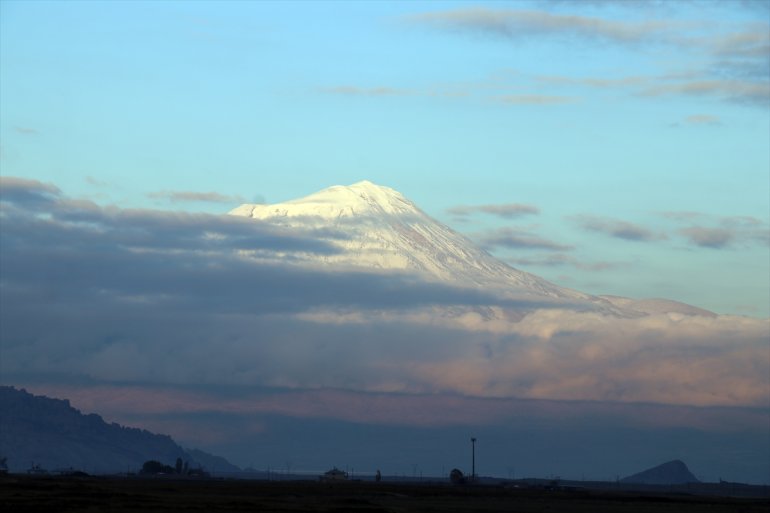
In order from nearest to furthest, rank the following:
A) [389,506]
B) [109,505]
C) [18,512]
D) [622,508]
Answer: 1. [18,512]
2. [109,505]
3. [389,506]
4. [622,508]

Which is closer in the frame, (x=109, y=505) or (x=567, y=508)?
(x=109, y=505)

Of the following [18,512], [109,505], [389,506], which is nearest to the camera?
[18,512]

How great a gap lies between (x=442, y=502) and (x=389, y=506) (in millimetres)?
16927

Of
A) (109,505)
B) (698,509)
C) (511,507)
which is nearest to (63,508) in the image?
(109,505)

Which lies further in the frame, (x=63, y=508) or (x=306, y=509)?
(x=306, y=509)

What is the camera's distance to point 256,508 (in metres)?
128

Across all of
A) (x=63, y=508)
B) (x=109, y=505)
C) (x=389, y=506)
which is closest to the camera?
(x=63, y=508)

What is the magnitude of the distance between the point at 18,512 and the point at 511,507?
58.4 metres

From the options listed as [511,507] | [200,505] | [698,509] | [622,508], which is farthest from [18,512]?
[698,509]

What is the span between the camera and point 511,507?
475 ft

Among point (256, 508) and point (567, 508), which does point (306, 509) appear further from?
point (567, 508)

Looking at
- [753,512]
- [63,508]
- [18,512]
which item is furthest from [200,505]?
[753,512]

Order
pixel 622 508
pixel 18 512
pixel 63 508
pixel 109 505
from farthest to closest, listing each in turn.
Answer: pixel 622 508 < pixel 109 505 < pixel 63 508 < pixel 18 512

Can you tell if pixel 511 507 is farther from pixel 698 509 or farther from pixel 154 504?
pixel 154 504
